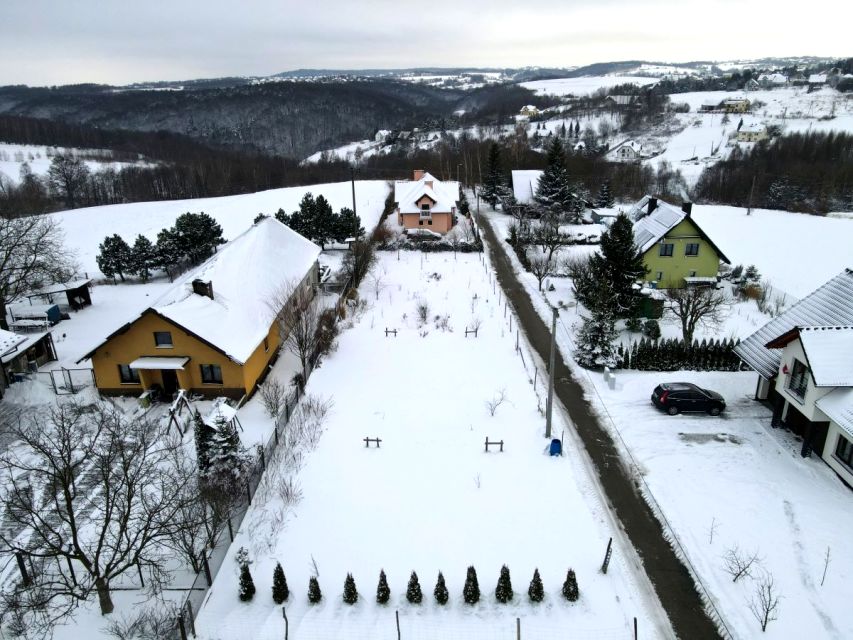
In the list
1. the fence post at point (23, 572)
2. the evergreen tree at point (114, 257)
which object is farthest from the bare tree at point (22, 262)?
the fence post at point (23, 572)

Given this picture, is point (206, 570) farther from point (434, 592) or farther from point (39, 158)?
point (39, 158)

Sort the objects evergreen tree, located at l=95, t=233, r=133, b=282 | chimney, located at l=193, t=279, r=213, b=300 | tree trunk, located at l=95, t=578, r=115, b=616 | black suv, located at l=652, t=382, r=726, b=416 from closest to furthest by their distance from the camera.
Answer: tree trunk, located at l=95, t=578, r=115, b=616
black suv, located at l=652, t=382, r=726, b=416
chimney, located at l=193, t=279, r=213, b=300
evergreen tree, located at l=95, t=233, r=133, b=282

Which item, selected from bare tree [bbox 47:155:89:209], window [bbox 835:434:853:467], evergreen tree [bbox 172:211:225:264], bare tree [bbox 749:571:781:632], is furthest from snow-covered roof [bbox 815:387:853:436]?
bare tree [bbox 47:155:89:209]

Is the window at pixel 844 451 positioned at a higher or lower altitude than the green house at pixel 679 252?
lower

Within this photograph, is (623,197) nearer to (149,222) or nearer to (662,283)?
(662,283)

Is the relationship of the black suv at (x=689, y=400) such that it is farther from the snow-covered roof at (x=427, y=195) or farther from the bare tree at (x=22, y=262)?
the snow-covered roof at (x=427, y=195)

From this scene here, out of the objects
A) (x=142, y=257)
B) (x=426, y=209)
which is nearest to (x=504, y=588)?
(x=142, y=257)

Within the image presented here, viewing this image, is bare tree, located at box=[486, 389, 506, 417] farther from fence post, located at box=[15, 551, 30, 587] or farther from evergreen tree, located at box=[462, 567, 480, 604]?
fence post, located at box=[15, 551, 30, 587]
